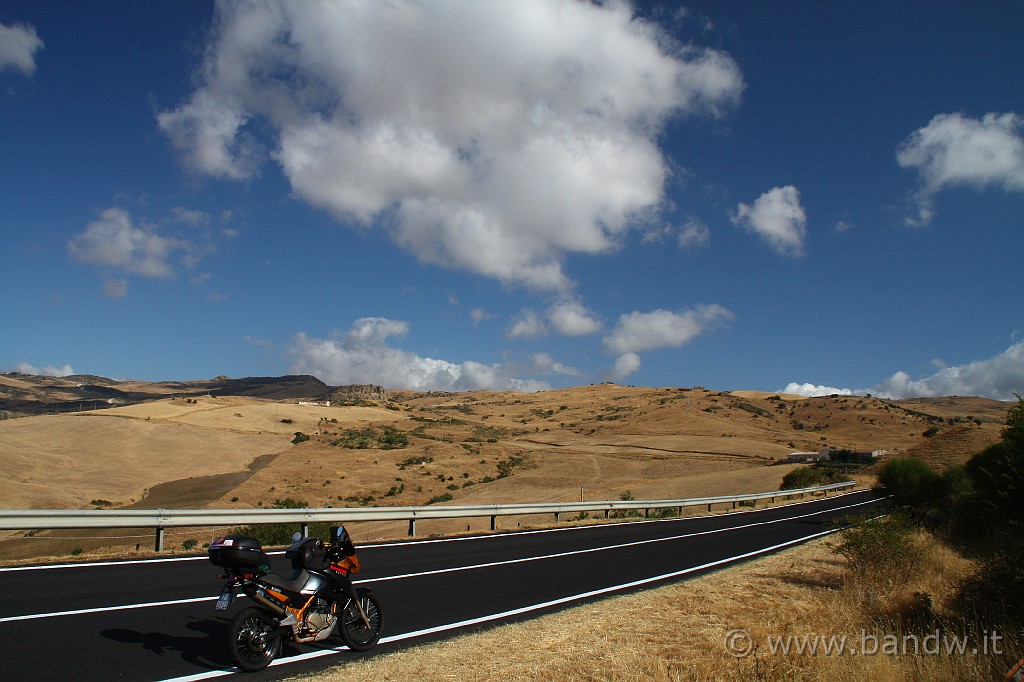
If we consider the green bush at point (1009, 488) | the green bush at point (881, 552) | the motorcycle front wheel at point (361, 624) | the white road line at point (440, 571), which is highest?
the green bush at point (1009, 488)

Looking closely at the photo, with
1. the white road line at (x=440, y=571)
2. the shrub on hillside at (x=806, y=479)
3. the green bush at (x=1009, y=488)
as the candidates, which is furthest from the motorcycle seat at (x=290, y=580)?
the shrub on hillside at (x=806, y=479)

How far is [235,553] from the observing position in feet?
20.5

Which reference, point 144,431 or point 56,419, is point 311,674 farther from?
point 56,419

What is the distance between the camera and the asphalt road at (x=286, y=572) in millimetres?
6473

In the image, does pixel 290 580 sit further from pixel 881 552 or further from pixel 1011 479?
pixel 1011 479

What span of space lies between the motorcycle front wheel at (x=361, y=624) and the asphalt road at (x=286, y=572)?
15 cm

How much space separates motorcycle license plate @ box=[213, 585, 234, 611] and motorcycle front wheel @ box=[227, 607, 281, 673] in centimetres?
21

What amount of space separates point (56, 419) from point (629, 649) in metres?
65.6

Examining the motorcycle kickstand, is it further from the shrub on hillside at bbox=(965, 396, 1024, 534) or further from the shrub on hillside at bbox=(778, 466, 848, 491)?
the shrub on hillside at bbox=(778, 466, 848, 491)

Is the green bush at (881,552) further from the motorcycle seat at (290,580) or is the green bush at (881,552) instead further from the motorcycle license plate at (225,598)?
the motorcycle license plate at (225,598)

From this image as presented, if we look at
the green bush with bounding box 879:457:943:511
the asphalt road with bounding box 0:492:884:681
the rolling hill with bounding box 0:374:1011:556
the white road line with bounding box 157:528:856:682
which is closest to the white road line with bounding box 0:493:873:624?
the asphalt road with bounding box 0:492:884:681

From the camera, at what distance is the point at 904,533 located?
452 inches

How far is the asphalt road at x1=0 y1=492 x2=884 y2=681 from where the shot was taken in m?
6.47

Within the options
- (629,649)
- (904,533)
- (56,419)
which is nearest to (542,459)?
(56,419)
